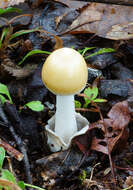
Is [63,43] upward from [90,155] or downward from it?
upward

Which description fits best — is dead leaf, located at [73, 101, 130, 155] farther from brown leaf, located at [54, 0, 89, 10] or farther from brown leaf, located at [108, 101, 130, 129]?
brown leaf, located at [54, 0, 89, 10]

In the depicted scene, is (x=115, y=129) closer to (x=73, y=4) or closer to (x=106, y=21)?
(x=106, y=21)

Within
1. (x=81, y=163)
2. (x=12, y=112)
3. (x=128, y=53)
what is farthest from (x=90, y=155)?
(x=128, y=53)

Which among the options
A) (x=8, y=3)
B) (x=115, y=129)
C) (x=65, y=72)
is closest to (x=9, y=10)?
(x=8, y=3)

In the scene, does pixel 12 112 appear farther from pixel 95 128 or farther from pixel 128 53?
pixel 128 53

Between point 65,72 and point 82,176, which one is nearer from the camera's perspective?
point 65,72

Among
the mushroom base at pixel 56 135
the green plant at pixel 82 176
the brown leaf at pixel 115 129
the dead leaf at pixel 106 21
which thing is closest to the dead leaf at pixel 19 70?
the mushroom base at pixel 56 135

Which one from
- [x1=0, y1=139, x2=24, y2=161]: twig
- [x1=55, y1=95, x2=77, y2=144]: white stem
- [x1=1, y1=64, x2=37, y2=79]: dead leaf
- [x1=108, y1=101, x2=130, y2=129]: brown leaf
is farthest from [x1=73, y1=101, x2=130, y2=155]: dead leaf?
[x1=1, y1=64, x2=37, y2=79]: dead leaf
